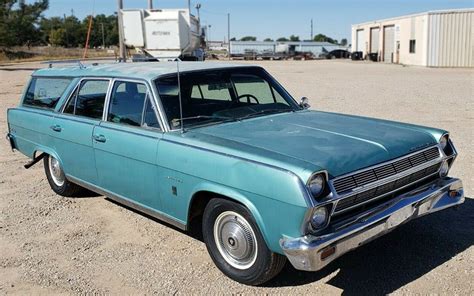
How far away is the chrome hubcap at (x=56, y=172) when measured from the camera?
6.07 meters

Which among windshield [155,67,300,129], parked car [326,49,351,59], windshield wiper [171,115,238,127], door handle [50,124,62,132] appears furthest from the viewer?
parked car [326,49,351,59]

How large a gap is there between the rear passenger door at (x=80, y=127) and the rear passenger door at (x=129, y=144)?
169mm

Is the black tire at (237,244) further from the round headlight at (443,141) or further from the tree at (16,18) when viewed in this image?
the tree at (16,18)

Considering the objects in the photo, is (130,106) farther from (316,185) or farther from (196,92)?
(316,185)

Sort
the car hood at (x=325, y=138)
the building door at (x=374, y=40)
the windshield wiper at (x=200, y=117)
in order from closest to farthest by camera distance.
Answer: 1. the car hood at (x=325, y=138)
2. the windshield wiper at (x=200, y=117)
3. the building door at (x=374, y=40)

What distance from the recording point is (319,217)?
3336 mm

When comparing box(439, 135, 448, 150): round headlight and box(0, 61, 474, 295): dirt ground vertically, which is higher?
box(439, 135, 448, 150): round headlight

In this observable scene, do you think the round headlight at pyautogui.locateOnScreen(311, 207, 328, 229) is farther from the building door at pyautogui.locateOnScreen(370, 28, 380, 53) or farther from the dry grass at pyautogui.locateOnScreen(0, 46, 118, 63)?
the building door at pyautogui.locateOnScreen(370, 28, 380, 53)

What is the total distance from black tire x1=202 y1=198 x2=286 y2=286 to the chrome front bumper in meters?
0.31

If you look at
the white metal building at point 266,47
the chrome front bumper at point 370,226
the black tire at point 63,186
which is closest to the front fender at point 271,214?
the chrome front bumper at point 370,226

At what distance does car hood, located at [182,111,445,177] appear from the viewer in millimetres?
3545

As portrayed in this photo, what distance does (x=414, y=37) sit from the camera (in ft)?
144

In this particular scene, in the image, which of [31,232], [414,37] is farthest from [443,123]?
[414,37]

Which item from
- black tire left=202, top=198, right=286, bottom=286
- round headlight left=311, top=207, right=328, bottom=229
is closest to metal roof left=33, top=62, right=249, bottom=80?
black tire left=202, top=198, right=286, bottom=286
